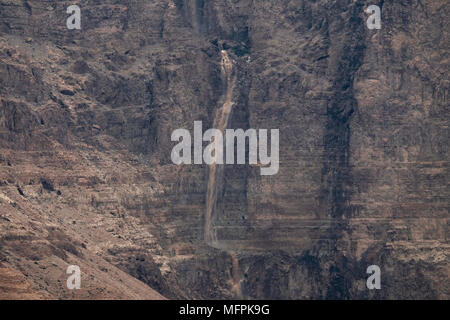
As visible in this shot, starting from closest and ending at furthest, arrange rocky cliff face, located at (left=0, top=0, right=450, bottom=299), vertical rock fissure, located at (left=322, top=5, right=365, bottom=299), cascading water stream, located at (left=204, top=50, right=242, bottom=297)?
rocky cliff face, located at (left=0, top=0, right=450, bottom=299)
vertical rock fissure, located at (left=322, top=5, right=365, bottom=299)
cascading water stream, located at (left=204, top=50, right=242, bottom=297)

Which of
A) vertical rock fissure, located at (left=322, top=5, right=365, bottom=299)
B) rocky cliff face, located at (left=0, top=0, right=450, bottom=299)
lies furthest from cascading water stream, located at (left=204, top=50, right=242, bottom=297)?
vertical rock fissure, located at (left=322, top=5, right=365, bottom=299)

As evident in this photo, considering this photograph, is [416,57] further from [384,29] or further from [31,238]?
[31,238]

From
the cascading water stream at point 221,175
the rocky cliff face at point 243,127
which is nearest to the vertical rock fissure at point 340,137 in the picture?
the rocky cliff face at point 243,127

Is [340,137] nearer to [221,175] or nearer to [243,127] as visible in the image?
[243,127]

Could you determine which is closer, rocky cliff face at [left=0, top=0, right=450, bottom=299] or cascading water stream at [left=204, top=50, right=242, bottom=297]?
rocky cliff face at [left=0, top=0, right=450, bottom=299]

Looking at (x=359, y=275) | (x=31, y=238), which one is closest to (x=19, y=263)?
(x=31, y=238)

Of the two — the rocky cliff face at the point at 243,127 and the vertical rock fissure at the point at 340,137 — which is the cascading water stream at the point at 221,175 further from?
the vertical rock fissure at the point at 340,137

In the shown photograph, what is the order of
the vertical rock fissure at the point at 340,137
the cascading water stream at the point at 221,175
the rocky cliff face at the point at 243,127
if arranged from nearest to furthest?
the rocky cliff face at the point at 243,127 < the vertical rock fissure at the point at 340,137 < the cascading water stream at the point at 221,175

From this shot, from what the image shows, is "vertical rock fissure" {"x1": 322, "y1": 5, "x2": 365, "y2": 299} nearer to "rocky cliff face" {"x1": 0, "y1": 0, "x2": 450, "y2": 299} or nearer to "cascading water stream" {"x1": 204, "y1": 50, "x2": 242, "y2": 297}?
"rocky cliff face" {"x1": 0, "y1": 0, "x2": 450, "y2": 299}
